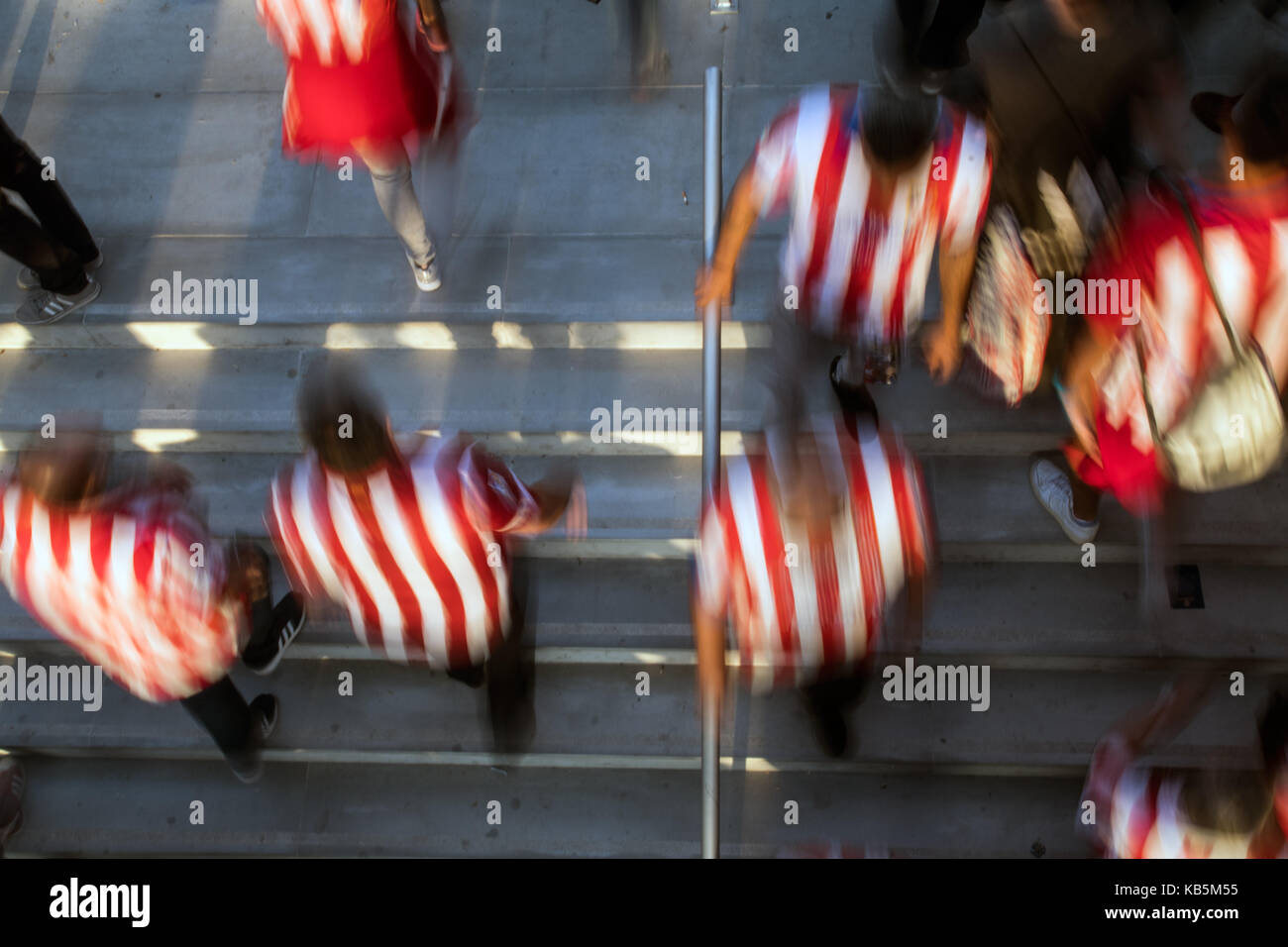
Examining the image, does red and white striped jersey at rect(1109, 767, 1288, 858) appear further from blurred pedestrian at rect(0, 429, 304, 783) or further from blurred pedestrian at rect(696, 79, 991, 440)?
blurred pedestrian at rect(0, 429, 304, 783)

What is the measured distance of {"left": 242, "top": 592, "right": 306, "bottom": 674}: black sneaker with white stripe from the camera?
10.9 feet

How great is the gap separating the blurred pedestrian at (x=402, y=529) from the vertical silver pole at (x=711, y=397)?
2.20ft

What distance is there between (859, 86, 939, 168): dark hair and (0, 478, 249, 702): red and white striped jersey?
2.25 metres

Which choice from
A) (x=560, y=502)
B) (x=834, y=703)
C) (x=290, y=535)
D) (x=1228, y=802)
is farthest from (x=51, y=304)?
(x=1228, y=802)

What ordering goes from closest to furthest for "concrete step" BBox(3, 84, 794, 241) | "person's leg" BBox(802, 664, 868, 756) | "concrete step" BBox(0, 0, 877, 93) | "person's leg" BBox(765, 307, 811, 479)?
"person's leg" BBox(802, 664, 868, 756) → "person's leg" BBox(765, 307, 811, 479) → "concrete step" BBox(3, 84, 794, 241) → "concrete step" BBox(0, 0, 877, 93)

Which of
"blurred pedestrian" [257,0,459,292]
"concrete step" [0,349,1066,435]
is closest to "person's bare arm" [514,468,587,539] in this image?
"concrete step" [0,349,1066,435]

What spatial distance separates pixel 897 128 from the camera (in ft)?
8.07

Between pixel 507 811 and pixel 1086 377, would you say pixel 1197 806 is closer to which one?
pixel 1086 377

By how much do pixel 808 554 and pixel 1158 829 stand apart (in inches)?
50.0

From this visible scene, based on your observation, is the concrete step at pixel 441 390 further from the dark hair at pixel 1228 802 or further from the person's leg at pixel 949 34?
the dark hair at pixel 1228 802

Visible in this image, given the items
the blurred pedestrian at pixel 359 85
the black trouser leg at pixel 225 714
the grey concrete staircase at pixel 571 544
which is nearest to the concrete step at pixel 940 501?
the grey concrete staircase at pixel 571 544

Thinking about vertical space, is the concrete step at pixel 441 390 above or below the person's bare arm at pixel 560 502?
A: above

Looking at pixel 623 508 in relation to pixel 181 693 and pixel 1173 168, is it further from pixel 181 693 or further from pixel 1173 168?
pixel 1173 168

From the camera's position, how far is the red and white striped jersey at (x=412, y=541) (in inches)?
98.9
